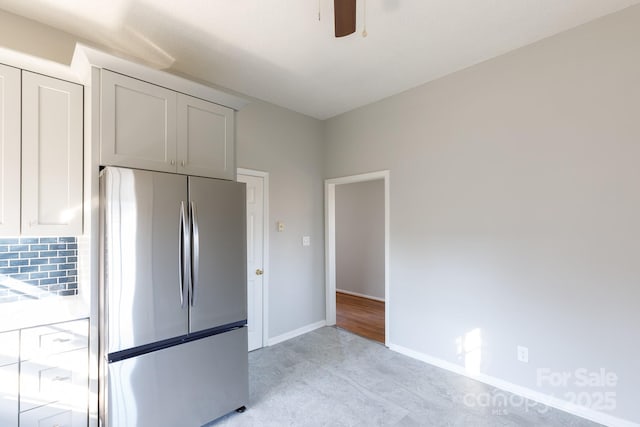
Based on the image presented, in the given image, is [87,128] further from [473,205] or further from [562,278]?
[562,278]

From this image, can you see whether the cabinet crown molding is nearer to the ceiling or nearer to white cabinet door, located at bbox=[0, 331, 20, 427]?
the ceiling

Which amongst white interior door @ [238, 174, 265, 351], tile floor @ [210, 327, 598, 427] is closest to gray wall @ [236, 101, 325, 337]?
white interior door @ [238, 174, 265, 351]

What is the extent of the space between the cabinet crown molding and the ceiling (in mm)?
466

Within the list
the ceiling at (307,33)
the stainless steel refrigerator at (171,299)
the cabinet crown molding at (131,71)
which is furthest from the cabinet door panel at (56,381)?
the ceiling at (307,33)

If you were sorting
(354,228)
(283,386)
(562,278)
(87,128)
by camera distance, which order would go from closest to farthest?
1. (87,128)
2. (562,278)
3. (283,386)
4. (354,228)

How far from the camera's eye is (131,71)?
1.89 m

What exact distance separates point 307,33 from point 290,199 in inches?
76.7

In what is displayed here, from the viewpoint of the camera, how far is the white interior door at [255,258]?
341 cm

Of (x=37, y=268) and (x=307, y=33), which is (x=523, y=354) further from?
(x=37, y=268)

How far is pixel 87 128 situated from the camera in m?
1.88

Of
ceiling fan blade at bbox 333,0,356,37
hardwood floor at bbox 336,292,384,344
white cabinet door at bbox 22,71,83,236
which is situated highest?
ceiling fan blade at bbox 333,0,356,37

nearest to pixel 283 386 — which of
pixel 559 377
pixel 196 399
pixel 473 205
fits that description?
pixel 196 399

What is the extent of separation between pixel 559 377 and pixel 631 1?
2.69 metres

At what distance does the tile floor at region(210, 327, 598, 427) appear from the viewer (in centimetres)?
220
